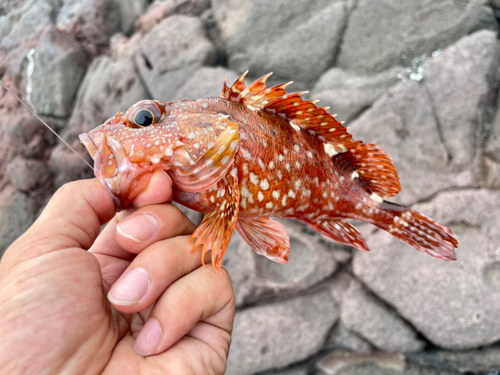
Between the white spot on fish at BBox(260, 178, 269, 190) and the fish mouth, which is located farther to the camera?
the white spot on fish at BBox(260, 178, 269, 190)

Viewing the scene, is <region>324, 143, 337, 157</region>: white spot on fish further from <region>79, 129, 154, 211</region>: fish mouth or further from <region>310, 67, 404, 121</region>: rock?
<region>310, 67, 404, 121</region>: rock

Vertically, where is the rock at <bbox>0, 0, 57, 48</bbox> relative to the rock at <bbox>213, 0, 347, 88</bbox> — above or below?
above

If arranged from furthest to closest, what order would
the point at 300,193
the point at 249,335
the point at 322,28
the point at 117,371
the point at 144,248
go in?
the point at 322,28, the point at 249,335, the point at 300,193, the point at 144,248, the point at 117,371

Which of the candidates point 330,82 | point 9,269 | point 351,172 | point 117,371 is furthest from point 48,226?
point 330,82

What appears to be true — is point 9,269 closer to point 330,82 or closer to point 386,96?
point 386,96

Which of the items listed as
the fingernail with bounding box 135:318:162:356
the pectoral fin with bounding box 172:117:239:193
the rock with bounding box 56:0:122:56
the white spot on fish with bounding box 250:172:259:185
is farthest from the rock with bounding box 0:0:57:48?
the fingernail with bounding box 135:318:162:356

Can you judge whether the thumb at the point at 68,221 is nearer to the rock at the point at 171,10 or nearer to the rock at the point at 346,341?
the rock at the point at 346,341
